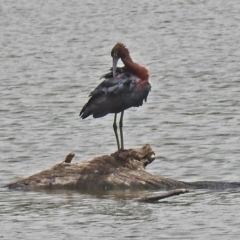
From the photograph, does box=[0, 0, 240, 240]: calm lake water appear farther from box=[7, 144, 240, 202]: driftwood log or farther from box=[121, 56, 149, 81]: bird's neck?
box=[121, 56, 149, 81]: bird's neck

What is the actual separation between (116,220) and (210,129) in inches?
278

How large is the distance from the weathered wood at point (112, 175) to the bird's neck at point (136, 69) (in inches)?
45.6

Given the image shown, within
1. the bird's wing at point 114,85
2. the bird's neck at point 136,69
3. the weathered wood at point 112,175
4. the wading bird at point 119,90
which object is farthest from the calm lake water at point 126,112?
the bird's neck at point 136,69

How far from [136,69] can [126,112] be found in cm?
646

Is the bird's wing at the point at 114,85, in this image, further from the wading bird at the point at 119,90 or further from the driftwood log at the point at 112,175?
the driftwood log at the point at 112,175

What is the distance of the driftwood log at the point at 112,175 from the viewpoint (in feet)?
49.1

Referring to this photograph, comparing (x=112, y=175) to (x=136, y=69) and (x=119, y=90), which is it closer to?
(x=119, y=90)

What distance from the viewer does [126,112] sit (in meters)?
22.1

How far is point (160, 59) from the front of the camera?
29578 millimetres

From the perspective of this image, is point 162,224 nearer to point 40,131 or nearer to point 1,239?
point 1,239

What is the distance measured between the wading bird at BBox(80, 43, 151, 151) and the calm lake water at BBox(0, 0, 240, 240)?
1197 mm

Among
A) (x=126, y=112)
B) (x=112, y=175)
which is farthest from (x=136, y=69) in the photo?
(x=126, y=112)

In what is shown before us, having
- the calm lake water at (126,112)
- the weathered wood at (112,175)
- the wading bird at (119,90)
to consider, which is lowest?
the calm lake water at (126,112)

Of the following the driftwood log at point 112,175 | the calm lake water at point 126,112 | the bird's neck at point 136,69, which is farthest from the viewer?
the bird's neck at point 136,69
